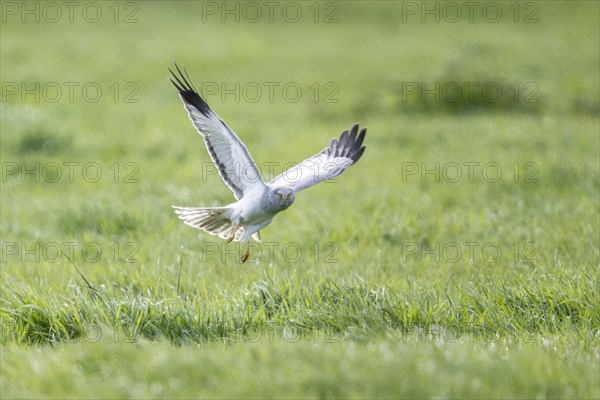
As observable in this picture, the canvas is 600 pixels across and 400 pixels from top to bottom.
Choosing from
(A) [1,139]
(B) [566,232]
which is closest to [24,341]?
(B) [566,232]

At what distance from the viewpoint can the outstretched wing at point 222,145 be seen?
573cm

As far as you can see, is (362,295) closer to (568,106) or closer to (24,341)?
(24,341)

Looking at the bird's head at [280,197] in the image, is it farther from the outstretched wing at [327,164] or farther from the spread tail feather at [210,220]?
the spread tail feather at [210,220]

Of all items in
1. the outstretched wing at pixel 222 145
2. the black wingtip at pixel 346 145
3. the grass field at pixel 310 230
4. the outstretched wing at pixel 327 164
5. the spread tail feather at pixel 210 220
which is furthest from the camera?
the black wingtip at pixel 346 145

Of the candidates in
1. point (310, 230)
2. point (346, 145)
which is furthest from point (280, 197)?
point (310, 230)

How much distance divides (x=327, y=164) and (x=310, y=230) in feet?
4.15

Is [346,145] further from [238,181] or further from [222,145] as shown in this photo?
[222,145]

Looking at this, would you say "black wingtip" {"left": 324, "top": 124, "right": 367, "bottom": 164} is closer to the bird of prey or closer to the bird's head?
the bird of prey

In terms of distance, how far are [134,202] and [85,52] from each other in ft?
32.8

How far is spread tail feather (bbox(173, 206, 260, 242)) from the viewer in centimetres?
637

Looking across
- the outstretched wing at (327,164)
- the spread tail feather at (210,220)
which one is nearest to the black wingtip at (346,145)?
the outstretched wing at (327,164)

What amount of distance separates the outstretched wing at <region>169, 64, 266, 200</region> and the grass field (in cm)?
75

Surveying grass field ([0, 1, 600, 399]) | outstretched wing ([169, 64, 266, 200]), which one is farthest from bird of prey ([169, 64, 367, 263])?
grass field ([0, 1, 600, 399])

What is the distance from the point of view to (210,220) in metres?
6.47
